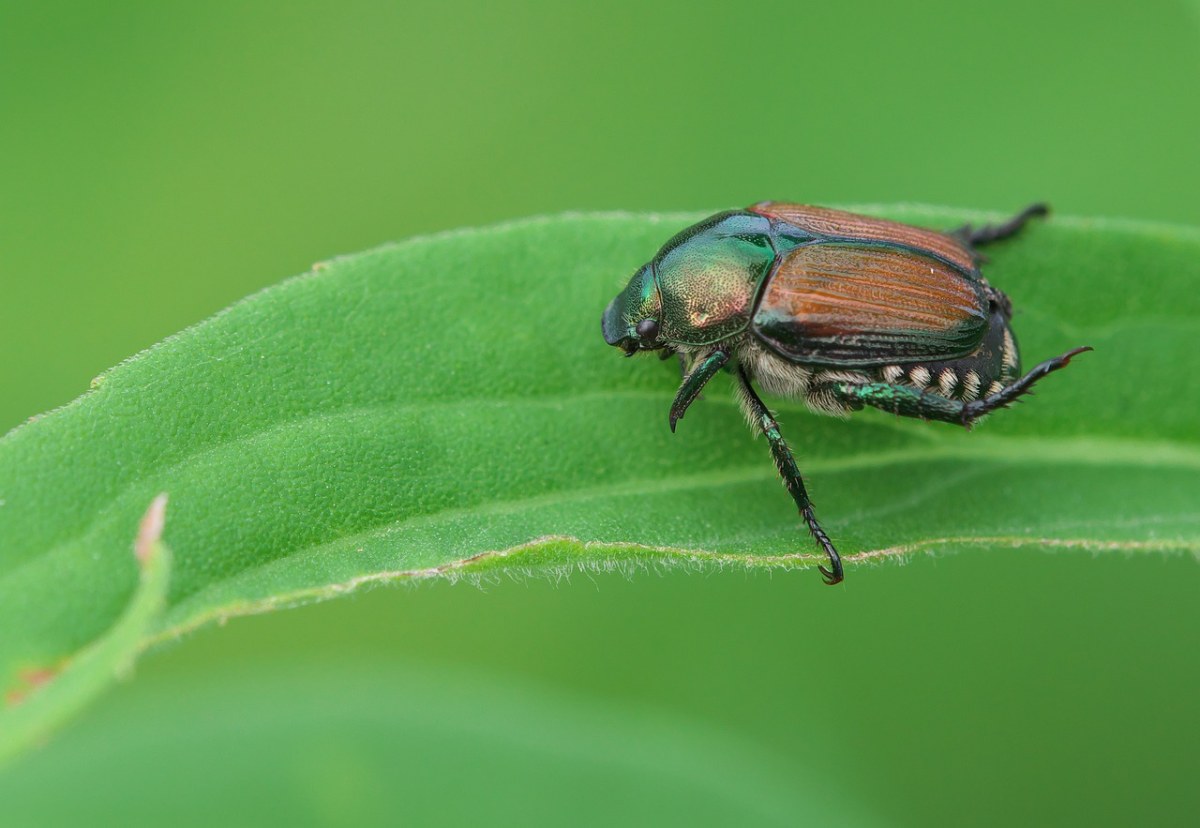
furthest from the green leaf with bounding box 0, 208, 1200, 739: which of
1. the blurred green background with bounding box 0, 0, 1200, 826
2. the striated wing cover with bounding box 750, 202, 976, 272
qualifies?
the blurred green background with bounding box 0, 0, 1200, 826

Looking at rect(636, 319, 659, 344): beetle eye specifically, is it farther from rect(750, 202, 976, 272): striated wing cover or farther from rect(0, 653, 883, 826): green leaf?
rect(0, 653, 883, 826): green leaf

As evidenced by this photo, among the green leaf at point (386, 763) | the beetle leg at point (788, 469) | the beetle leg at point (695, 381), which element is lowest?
the green leaf at point (386, 763)

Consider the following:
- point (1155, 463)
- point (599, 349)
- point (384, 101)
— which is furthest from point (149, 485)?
point (384, 101)

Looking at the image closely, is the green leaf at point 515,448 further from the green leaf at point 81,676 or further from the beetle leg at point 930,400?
the beetle leg at point 930,400

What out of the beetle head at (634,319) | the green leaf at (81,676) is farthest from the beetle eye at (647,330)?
the green leaf at (81,676)

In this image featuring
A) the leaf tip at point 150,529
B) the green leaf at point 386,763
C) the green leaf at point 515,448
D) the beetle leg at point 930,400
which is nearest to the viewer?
the leaf tip at point 150,529

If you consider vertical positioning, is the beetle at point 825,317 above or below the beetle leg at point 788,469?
above

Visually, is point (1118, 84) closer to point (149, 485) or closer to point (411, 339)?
point (411, 339)
